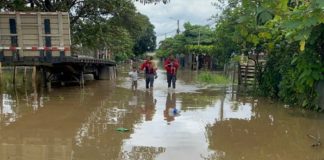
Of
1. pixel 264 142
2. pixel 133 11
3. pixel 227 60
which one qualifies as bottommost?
pixel 264 142

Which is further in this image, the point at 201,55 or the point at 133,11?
the point at 201,55

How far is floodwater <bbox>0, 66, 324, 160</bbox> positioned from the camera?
22.7ft

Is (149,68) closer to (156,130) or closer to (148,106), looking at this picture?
(148,106)

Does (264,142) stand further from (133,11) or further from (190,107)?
(133,11)

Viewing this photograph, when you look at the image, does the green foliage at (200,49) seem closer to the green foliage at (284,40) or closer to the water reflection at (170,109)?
the green foliage at (284,40)

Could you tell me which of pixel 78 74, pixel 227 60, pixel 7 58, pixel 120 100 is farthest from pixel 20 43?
pixel 227 60

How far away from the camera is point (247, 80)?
20.6m

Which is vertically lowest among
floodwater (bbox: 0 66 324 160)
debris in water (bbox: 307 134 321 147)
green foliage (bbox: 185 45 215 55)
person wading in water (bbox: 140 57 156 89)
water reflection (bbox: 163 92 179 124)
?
debris in water (bbox: 307 134 321 147)

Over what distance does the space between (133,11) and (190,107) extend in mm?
12582

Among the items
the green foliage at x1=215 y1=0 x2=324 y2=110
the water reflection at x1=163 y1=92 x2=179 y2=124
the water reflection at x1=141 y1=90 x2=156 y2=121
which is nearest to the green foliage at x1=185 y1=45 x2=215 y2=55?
the green foliage at x1=215 y1=0 x2=324 y2=110

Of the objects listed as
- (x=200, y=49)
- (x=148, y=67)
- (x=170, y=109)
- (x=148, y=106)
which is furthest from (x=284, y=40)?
(x=200, y=49)

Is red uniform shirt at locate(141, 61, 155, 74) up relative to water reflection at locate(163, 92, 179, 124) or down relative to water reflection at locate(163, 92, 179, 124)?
up

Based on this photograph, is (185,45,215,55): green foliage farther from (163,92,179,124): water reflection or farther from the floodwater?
the floodwater

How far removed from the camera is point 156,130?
28.7ft
